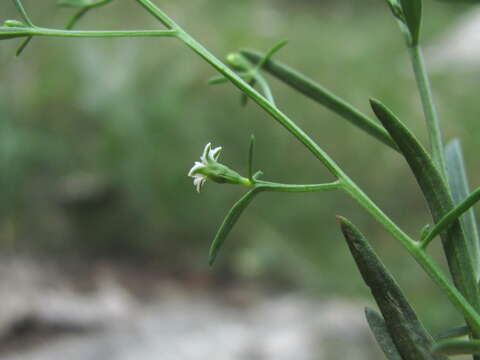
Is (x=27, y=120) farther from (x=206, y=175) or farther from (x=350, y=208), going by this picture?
(x=206, y=175)

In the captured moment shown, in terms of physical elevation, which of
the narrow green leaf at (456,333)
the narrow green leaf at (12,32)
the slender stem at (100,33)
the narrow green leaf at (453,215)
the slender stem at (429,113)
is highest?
the narrow green leaf at (12,32)

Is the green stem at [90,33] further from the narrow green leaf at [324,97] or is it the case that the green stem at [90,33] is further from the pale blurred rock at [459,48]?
the pale blurred rock at [459,48]

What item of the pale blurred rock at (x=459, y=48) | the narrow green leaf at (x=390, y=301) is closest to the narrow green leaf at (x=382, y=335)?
the narrow green leaf at (x=390, y=301)

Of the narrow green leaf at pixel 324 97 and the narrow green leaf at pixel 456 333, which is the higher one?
the narrow green leaf at pixel 324 97

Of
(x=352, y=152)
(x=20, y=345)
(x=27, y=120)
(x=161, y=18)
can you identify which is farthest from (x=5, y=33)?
(x=352, y=152)

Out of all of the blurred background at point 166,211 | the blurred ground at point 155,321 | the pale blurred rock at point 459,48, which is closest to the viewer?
the blurred ground at point 155,321

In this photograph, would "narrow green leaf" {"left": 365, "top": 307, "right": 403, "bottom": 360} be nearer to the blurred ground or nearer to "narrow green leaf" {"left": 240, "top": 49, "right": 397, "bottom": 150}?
Result: "narrow green leaf" {"left": 240, "top": 49, "right": 397, "bottom": 150}
